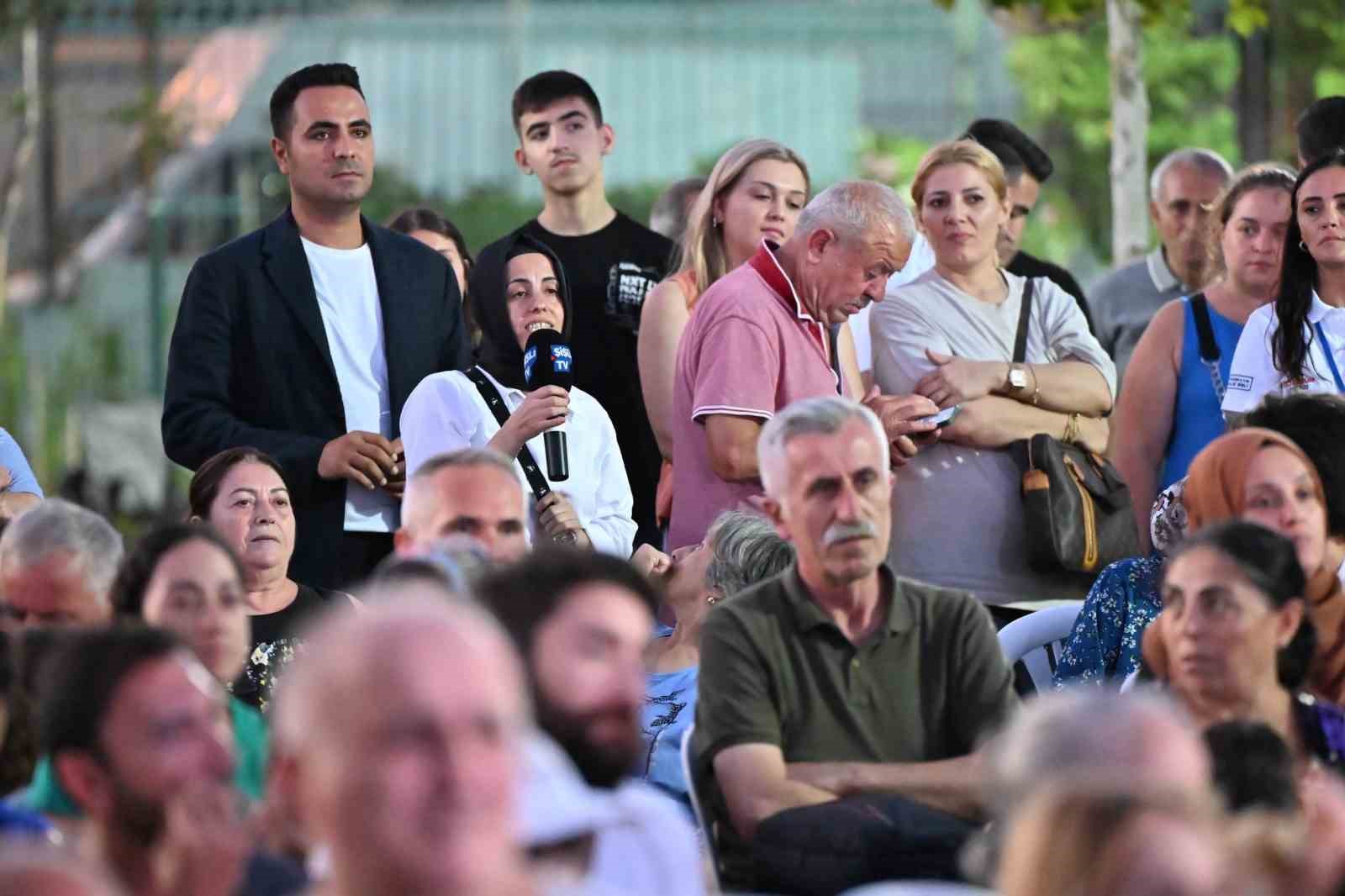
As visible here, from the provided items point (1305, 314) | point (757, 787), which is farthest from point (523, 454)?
point (1305, 314)

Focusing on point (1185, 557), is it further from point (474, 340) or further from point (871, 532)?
point (474, 340)

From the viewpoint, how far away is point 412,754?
8.90 feet

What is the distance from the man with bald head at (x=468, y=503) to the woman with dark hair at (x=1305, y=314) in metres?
2.57

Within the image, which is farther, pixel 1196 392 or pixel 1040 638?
pixel 1196 392

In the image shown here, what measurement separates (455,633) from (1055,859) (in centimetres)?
73

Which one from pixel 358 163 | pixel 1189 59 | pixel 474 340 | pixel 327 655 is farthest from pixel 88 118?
pixel 327 655

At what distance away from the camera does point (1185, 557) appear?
4785mm

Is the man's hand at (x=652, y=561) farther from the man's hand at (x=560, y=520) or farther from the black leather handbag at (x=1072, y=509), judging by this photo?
the black leather handbag at (x=1072, y=509)

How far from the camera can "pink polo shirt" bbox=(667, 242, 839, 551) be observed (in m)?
6.59

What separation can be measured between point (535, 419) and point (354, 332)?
3.05ft

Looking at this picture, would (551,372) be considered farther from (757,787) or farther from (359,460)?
(757,787)

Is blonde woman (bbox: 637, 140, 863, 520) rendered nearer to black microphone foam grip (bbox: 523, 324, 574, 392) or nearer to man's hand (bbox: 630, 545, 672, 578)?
black microphone foam grip (bbox: 523, 324, 574, 392)

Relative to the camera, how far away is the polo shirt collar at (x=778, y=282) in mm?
6734

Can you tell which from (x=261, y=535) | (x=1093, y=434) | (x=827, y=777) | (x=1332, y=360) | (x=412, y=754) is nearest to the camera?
(x=412, y=754)
